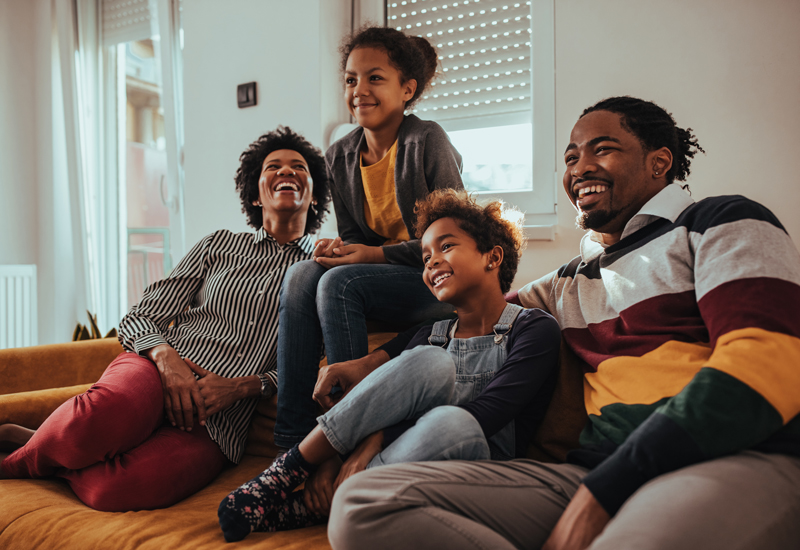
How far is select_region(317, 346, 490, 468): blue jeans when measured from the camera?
98 cm

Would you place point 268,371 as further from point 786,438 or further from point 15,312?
point 15,312

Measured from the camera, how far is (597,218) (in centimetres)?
121

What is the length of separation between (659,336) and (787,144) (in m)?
1.24

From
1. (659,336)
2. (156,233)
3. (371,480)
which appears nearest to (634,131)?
(659,336)

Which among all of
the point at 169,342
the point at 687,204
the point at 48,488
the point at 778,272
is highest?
the point at 687,204

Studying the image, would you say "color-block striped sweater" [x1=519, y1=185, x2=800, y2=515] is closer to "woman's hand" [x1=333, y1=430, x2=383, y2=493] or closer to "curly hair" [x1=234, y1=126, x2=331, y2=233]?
"woman's hand" [x1=333, y1=430, x2=383, y2=493]

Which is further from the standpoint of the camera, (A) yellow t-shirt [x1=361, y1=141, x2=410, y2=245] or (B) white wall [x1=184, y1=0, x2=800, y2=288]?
(B) white wall [x1=184, y1=0, x2=800, y2=288]

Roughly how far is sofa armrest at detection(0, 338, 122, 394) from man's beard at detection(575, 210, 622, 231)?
1.69m

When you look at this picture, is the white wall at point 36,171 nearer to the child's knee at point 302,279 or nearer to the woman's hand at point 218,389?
the woman's hand at point 218,389

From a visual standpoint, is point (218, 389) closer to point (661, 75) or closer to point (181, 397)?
point (181, 397)

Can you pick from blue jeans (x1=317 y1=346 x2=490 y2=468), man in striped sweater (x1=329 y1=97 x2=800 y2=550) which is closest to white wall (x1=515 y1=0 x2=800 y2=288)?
man in striped sweater (x1=329 y1=97 x2=800 y2=550)

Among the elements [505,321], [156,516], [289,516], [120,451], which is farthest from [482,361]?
[120,451]

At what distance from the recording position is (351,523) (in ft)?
2.74

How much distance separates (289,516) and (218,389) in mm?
468
